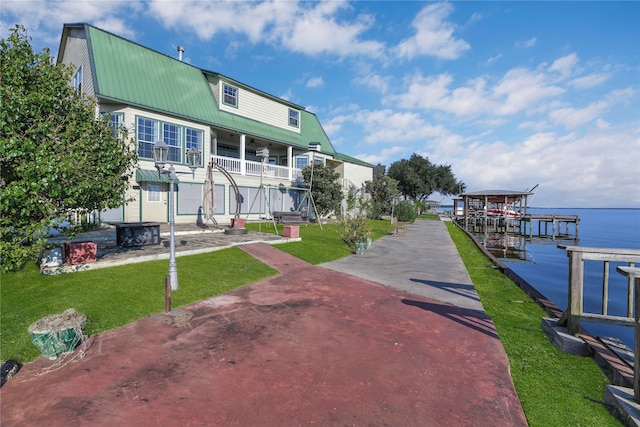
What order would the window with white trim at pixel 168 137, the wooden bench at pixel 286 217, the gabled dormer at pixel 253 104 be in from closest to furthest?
the window with white trim at pixel 168 137 → the gabled dormer at pixel 253 104 → the wooden bench at pixel 286 217

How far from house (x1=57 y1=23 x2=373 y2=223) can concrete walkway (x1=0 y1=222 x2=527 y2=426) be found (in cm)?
829

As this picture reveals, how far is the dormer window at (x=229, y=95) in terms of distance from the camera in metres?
21.9

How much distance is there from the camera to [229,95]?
22.3 metres

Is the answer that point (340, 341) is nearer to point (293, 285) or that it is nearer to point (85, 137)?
point (293, 285)

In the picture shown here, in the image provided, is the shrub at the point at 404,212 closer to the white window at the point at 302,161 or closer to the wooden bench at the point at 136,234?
the white window at the point at 302,161

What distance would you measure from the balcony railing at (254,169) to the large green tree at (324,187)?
143cm

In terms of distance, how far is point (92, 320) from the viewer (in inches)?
241

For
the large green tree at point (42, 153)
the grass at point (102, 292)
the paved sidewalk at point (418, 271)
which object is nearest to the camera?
the grass at point (102, 292)

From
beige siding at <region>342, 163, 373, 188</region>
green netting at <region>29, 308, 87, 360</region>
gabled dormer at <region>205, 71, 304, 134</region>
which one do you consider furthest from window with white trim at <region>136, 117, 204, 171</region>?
beige siding at <region>342, 163, 373, 188</region>

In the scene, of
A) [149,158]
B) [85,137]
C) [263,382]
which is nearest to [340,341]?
[263,382]

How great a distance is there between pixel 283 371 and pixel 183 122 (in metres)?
17.9

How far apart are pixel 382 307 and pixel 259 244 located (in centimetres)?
781

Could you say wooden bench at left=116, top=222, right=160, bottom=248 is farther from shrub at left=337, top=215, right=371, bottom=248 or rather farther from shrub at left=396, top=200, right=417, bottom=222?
shrub at left=396, top=200, right=417, bottom=222

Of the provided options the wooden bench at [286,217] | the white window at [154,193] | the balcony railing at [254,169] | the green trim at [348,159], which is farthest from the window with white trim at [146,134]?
the green trim at [348,159]
